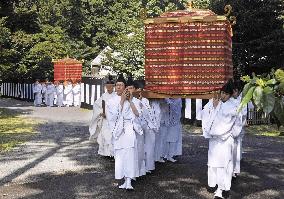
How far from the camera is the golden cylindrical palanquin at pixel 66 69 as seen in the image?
1303 inches

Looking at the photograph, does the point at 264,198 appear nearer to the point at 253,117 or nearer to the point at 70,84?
the point at 253,117

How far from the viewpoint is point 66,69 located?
33219 millimetres

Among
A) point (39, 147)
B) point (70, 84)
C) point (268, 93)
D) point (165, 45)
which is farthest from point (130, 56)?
point (268, 93)

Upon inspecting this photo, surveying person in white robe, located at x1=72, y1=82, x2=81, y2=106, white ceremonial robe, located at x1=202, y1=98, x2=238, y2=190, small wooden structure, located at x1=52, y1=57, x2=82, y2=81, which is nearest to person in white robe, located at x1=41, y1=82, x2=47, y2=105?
small wooden structure, located at x1=52, y1=57, x2=82, y2=81

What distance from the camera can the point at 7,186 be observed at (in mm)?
7961

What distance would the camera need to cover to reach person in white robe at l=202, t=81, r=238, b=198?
7477 mm

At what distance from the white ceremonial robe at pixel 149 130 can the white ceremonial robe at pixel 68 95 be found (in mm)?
21498

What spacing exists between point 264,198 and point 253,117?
11169 millimetres

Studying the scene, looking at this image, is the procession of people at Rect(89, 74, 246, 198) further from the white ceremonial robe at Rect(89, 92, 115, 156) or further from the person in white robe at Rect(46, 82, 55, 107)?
the person in white robe at Rect(46, 82, 55, 107)

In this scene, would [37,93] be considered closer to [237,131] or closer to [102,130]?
[102,130]

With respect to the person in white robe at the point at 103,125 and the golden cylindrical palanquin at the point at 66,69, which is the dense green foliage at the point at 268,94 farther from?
the golden cylindrical palanquin at the point at 66,69

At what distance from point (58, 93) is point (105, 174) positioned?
74.9ft

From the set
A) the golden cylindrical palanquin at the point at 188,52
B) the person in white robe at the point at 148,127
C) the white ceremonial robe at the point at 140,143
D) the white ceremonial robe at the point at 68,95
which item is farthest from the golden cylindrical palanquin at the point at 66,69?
the golden cylindrical palanquin at the point at 188,52

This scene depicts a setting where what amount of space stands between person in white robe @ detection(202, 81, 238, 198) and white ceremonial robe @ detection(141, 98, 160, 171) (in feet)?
5.28
